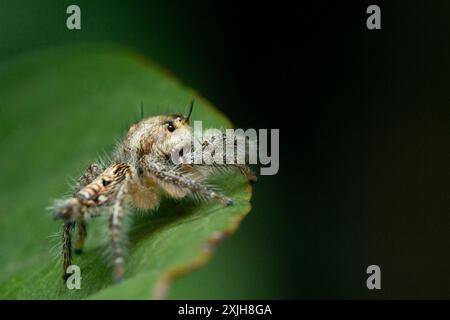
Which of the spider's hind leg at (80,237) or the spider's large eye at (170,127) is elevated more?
the spider's large eye at (170,127)

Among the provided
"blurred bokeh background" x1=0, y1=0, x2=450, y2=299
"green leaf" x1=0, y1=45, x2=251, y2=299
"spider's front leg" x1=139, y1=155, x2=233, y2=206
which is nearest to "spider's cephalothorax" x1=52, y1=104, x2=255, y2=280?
"spider's front leg" x1=139, y1=155, x2=233, y2=206

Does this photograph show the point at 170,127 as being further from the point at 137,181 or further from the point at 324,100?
the point at 324,100

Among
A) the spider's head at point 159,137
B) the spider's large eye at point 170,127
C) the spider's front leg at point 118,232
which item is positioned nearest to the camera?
the spider's front leg at point 118,232

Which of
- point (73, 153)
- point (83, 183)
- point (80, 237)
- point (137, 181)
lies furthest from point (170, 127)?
point (73, 153)

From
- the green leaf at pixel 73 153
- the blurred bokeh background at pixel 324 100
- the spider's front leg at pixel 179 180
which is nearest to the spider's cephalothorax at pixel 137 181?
the spider's front leg at pixel 179 180

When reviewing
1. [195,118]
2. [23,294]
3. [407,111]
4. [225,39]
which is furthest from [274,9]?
[23,294]

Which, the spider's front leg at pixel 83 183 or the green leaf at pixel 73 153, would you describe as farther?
the spider's front leg at pixel 83 183

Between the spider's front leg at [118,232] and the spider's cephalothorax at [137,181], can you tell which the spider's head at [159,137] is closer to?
the spider's cephalothorax at [137,181]

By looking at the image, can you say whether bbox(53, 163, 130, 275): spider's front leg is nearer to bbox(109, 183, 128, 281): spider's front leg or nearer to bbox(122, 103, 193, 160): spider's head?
bbox(109, 183, 128, 281): spider's front leg
